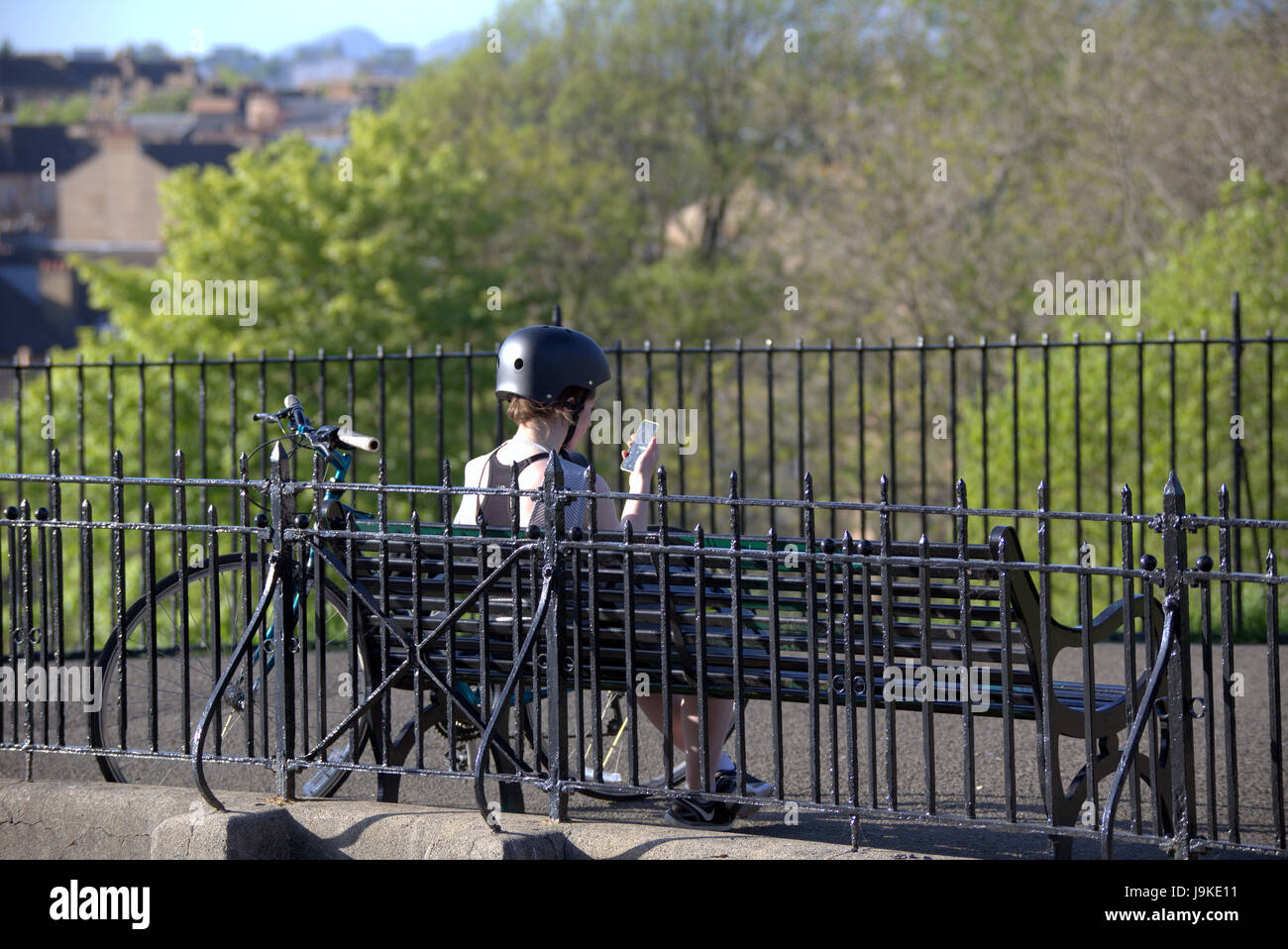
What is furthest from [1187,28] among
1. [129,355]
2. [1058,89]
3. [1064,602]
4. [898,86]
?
[129,355]

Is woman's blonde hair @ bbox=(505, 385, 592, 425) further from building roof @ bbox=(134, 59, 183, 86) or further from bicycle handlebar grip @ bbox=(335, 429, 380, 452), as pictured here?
building roof @ bbox=(134, 59, 183, 86)

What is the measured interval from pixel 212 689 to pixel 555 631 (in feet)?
5.20

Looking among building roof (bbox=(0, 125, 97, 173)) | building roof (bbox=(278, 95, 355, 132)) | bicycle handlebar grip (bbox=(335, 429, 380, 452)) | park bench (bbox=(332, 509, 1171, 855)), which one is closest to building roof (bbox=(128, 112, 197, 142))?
building roof (bbox=(0, 125, 97, 173))

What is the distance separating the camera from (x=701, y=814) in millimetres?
4617

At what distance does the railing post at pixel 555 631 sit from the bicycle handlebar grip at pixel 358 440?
613 mm

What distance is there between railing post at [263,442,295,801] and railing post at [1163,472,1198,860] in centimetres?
244

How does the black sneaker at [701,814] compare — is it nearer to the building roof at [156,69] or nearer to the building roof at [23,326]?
the building roof at [23,326]

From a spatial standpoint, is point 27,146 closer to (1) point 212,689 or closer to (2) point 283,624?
(1) point 212,689

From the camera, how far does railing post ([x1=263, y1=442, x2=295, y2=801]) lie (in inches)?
176

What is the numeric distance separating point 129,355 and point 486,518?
2744cm

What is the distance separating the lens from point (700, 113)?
133 ft

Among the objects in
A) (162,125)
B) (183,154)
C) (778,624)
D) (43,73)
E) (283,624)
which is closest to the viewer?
(778,624)

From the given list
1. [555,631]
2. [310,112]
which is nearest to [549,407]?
[555,631]

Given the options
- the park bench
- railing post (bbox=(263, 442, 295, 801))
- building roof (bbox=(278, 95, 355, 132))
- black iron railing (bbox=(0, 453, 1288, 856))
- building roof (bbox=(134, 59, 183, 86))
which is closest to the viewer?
black iron railing (bbox=(0, 453, 1288, 856))
